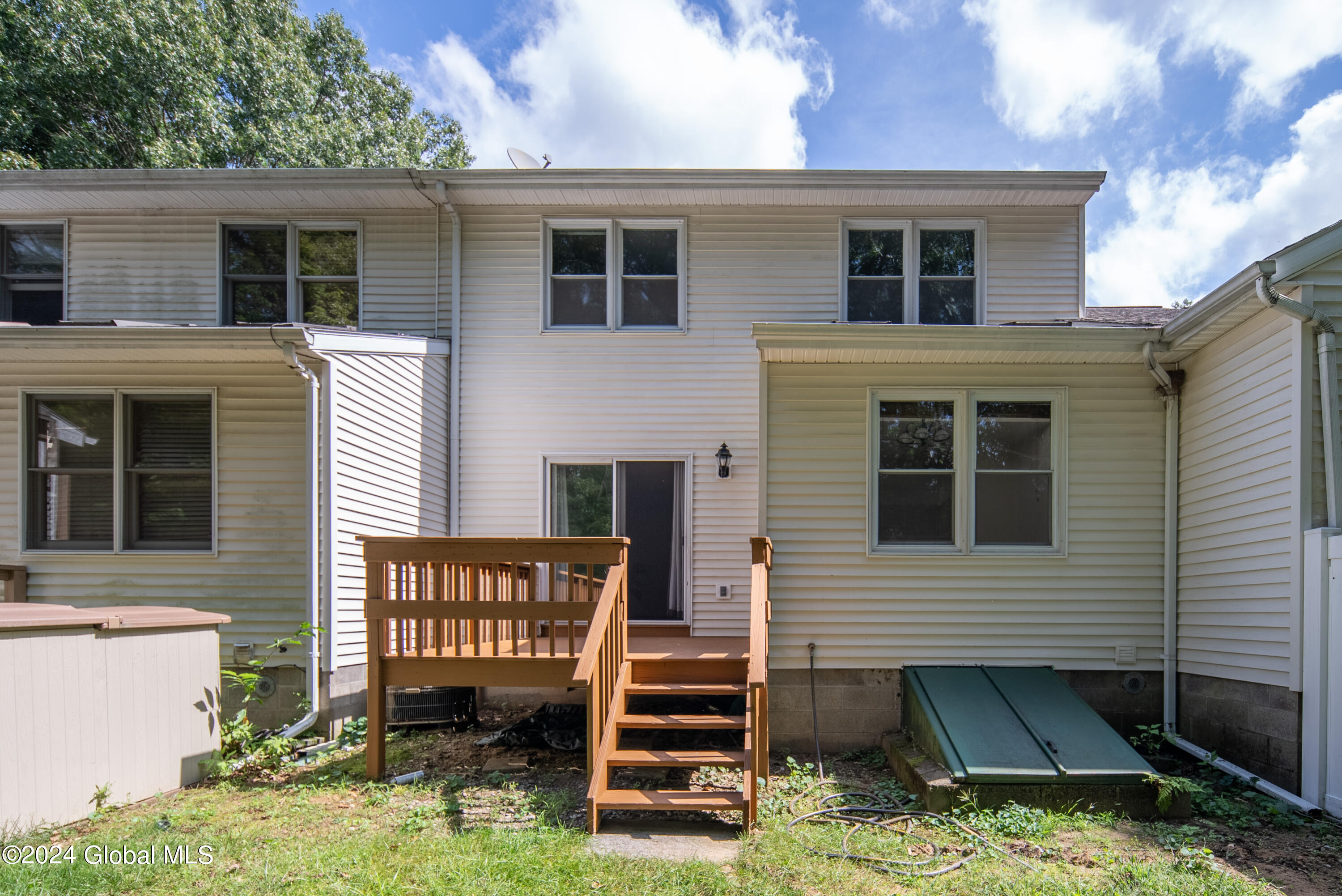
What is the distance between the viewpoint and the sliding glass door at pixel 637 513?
7637 mm

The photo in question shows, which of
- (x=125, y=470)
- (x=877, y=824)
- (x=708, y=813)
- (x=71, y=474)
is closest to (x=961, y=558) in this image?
(x=877, y=824)

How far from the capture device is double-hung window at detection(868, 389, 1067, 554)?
6102mm

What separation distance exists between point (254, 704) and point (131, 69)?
13.8 metres

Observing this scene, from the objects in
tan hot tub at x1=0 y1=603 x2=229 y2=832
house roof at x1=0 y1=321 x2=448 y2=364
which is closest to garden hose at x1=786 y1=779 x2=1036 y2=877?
tan hot tub at x1=0 y1=603 x2=229 y2=832

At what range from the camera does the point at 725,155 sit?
9.06 m

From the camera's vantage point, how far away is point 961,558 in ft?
19.7

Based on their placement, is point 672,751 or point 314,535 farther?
point 314,535

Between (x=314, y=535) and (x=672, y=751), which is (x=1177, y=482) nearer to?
(x=672, y=751)

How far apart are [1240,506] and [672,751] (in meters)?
4.72

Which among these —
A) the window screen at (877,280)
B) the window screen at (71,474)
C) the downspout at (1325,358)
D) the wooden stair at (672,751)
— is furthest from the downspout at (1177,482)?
the window screen at (71,474)

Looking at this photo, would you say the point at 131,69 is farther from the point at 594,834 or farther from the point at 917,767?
the point at 917,767

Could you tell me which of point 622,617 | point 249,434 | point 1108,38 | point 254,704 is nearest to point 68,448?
point 249,434

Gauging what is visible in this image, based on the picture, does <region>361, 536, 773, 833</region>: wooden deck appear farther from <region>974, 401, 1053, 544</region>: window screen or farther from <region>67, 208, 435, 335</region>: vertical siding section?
<region>67, 208, 435, 335</region>: vertical siding section

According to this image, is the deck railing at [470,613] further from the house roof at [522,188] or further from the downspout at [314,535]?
the house roof at [522,188]
